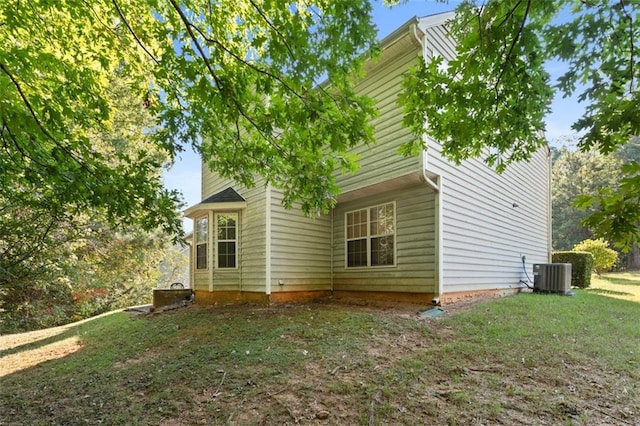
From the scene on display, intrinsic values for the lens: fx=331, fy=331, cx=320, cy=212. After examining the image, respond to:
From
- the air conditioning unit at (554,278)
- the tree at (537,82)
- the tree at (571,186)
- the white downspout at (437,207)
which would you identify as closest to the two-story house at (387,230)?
the white downspout at (437,207)

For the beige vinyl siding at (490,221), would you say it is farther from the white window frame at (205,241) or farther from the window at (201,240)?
the window at (201,240)

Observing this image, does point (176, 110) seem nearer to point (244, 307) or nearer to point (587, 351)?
point (244, 307)

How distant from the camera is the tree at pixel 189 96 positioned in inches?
123

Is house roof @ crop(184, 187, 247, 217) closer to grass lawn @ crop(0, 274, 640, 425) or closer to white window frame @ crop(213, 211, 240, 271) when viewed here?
white window frame @ crop(213, 211, 240, 271)

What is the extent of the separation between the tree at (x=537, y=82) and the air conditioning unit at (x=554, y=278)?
861 cm

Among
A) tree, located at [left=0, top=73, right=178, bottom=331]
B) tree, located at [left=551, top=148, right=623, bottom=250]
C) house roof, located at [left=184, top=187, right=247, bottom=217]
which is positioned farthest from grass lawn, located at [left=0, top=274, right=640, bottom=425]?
tree, located at [left=551, top=148, right=623, bottom=250]

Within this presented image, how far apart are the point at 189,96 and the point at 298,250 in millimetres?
5627

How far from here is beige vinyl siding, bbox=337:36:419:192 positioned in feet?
24.5

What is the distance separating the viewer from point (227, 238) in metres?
9.62

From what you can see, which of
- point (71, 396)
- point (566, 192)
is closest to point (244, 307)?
point (71, 396)

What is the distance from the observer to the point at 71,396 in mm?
4391

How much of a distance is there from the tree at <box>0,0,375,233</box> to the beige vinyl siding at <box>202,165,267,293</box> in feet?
12.9

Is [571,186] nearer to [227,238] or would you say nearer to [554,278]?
[554,278]

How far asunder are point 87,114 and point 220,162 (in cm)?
216
